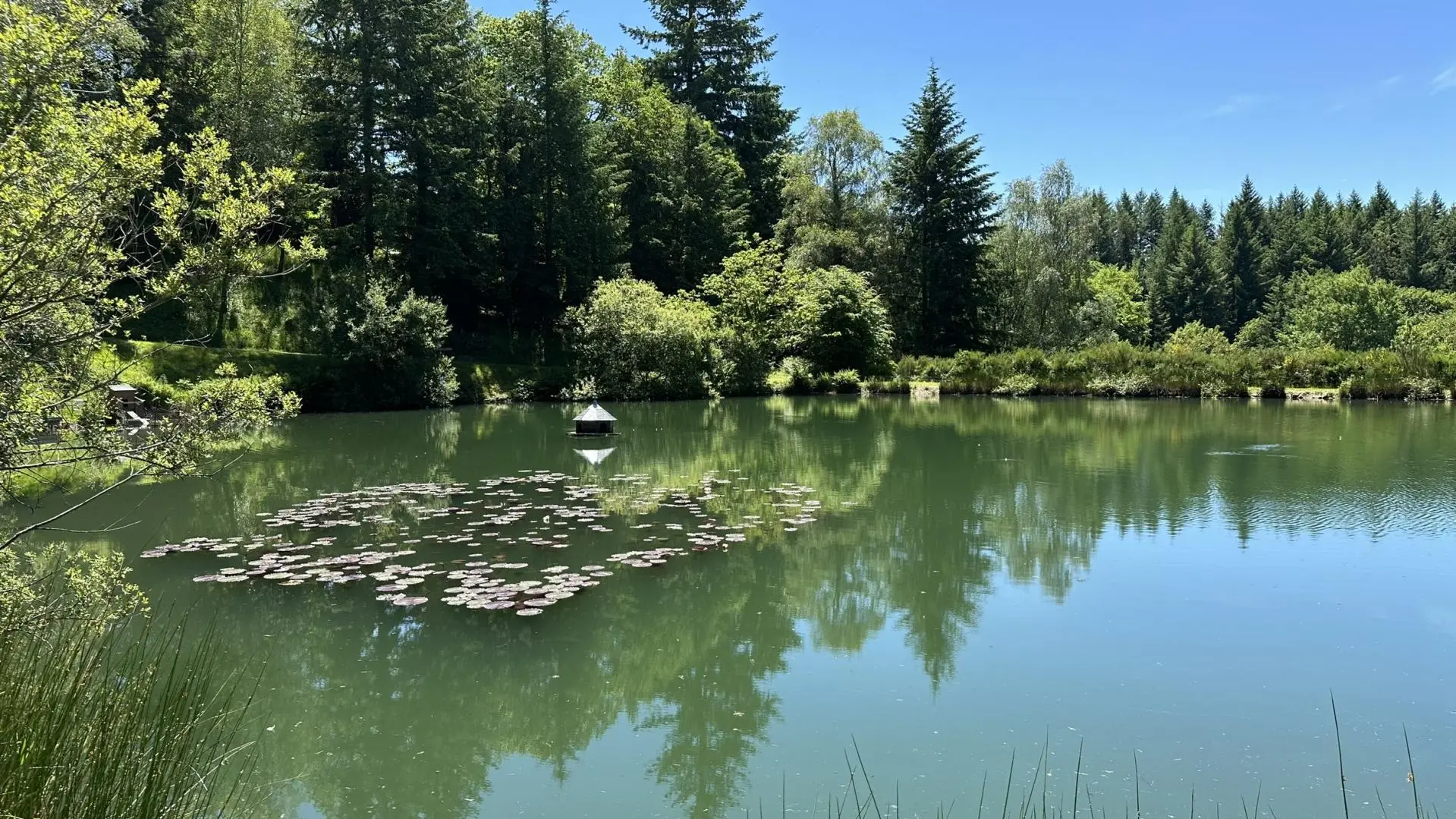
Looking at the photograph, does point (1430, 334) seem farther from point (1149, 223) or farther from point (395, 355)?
point (1149, 223)

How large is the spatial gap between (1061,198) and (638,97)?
2112 centimetres

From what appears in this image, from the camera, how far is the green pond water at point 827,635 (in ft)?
14.8

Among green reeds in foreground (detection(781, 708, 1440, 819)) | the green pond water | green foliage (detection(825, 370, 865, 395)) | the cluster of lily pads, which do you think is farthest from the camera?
green foliage (detection(825, 370, 865, 395))

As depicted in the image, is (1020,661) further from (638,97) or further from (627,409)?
(638,97)

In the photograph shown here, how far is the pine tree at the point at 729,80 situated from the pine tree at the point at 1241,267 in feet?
131

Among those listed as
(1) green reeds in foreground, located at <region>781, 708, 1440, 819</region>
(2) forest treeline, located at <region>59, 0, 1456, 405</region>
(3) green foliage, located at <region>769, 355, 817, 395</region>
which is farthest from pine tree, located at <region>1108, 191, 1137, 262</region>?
(1) green reeds in foreground, located at <region>781, 708, 1440, 819</region>

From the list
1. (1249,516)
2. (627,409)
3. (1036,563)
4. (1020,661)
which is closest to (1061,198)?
(627,409)

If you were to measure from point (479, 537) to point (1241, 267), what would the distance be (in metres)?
71.9

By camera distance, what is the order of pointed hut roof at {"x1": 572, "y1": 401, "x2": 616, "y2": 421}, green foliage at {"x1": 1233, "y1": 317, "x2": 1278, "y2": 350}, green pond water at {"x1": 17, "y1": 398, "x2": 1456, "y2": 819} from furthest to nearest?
green foliage at {"x1": 1233, "y1": 317, "x2": 1278, "y2": 350} < pointed hut roof at {"x1": 572, "y1": 401, "x2": 616, "y2": 421} < green pond water at {"x1": 17, "y1": 398, "x2": 1456, "y2": 819}

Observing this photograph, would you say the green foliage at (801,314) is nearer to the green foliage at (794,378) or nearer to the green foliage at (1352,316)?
the green foliage at (794,378)

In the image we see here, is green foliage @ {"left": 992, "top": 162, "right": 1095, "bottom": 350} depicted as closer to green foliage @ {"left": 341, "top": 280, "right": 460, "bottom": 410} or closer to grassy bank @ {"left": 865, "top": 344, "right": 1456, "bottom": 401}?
grassy bank @ {"left": 865, "top": 344, "right": 1456, "bottom": 401}

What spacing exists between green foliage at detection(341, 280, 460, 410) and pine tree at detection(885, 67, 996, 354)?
922 inches

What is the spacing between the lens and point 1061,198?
42094mm

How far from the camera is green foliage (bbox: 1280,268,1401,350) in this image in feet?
139
